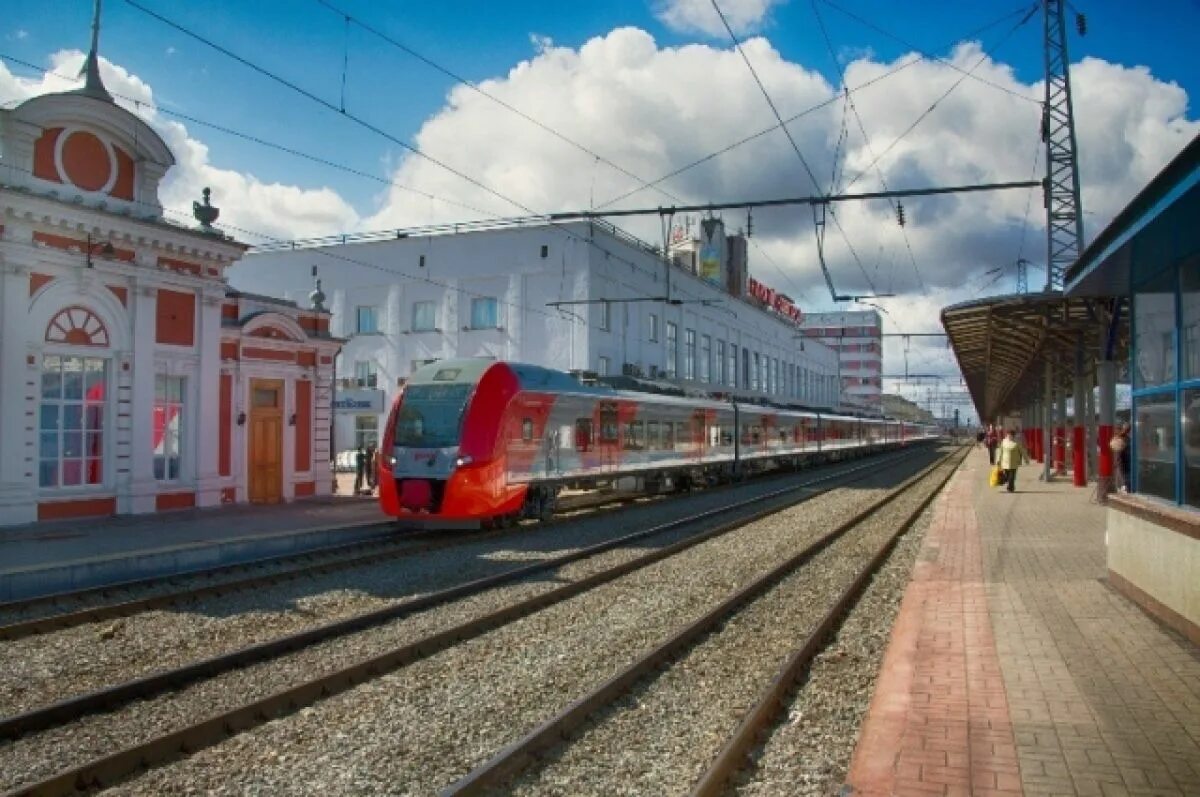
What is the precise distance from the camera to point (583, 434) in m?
19.2

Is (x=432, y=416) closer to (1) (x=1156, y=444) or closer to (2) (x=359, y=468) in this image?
(2) (x=359, y=468)

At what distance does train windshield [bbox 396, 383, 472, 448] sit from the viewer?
1509cm

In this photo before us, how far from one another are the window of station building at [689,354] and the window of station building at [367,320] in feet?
52.5

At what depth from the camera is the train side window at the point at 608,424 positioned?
66.6 ft

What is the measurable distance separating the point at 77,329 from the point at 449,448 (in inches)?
265

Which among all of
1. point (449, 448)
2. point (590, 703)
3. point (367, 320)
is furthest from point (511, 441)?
point (367, 320)

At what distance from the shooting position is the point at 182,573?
11.3 metres

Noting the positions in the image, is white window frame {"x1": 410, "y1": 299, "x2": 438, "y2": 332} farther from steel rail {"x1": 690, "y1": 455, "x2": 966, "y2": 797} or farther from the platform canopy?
steel rail {"x1": 690, "y1": 455, "x2": 966, "y2": 797}

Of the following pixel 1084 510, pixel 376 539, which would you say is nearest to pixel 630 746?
pixel 376 539

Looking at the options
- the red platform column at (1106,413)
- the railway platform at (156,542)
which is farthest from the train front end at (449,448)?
the red platform column at (1106,413)

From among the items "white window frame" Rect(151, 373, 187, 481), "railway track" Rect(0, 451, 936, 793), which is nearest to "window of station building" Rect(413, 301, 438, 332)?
"white window frame" Rect(151, 373, 187, 481)

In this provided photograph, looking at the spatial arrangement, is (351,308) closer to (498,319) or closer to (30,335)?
(498,319)

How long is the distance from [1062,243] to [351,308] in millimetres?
31182

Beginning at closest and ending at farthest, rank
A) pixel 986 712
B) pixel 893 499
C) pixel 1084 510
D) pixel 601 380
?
pixel 986 712, pixel 1084 510, pixel 601 380, pixel 893 499
